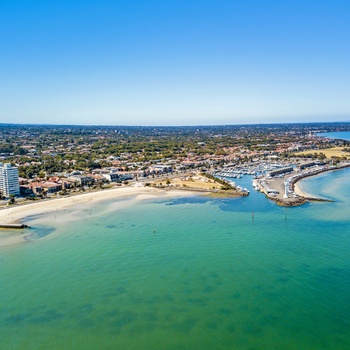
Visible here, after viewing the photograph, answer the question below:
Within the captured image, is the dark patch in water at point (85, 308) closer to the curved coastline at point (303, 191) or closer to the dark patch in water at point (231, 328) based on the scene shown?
the dark patch in water at point (231, 328)

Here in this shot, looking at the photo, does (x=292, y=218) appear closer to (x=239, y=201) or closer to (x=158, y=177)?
(x=239, y=201)

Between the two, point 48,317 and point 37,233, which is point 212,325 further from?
point 37,233

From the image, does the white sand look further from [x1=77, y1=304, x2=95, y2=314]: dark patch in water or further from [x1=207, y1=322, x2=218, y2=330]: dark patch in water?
[x1=207, y1=322, x2=218, y2=330]: dark patch in water

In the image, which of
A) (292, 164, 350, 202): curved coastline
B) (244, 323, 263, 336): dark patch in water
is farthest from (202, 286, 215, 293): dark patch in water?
(292, 164, 350, 202): curved coastline

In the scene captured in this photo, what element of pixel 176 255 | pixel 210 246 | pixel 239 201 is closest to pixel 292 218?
pixel 239 201

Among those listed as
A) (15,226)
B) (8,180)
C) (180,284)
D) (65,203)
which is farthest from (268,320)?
(8,180)

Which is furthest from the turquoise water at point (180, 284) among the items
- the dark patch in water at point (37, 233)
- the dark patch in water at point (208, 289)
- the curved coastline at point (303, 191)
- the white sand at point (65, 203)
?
the curved coastline at point (303, 191)
